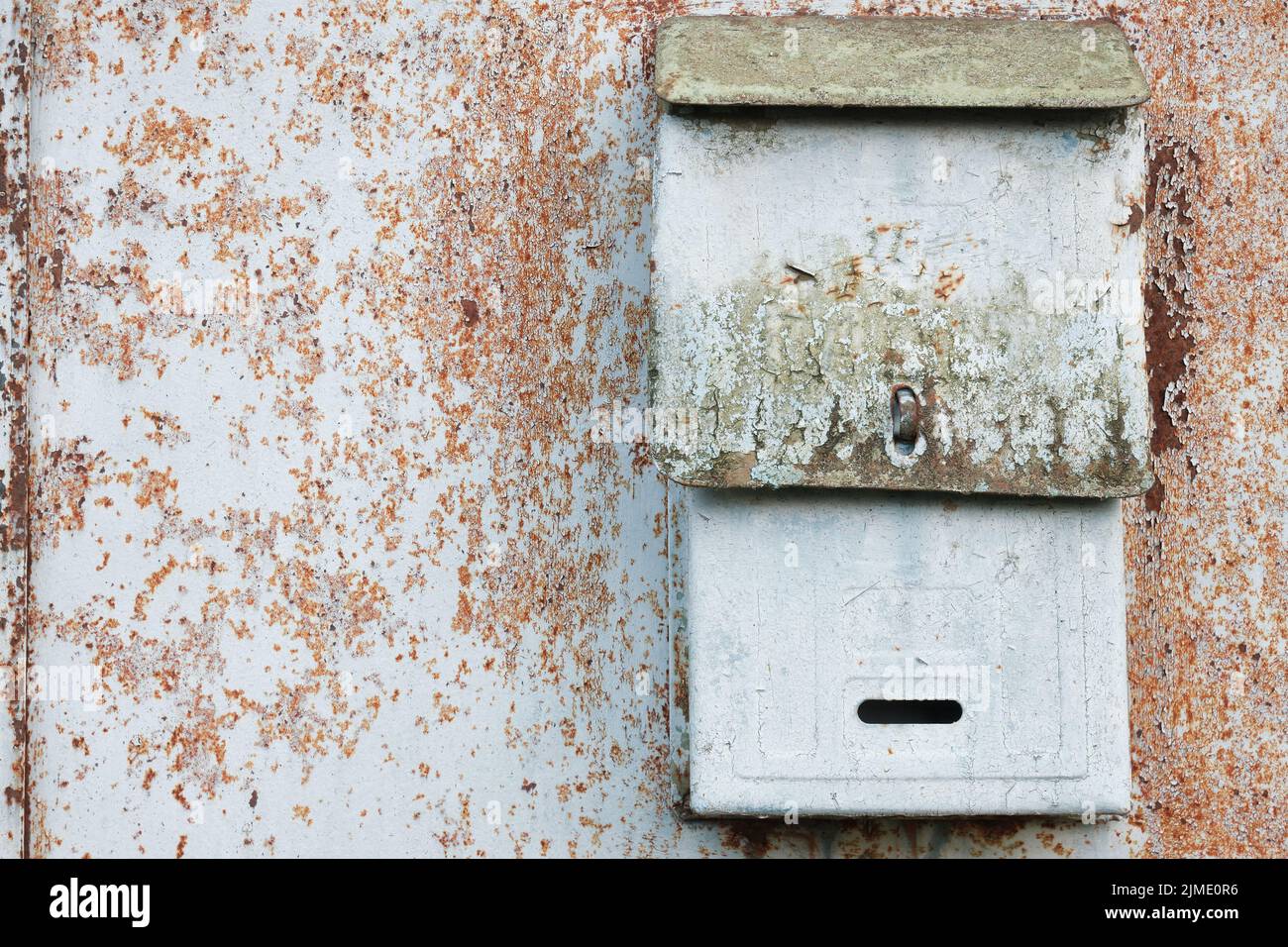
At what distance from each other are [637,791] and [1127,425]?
0.83 m

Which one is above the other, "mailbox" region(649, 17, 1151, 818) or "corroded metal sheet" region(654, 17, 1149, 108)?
"corroded metal sheet" region(654, 17, 1149, 108)

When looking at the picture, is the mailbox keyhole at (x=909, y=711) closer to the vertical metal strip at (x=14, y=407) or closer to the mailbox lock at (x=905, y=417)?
the mailbox lock at (x=905, y=417)

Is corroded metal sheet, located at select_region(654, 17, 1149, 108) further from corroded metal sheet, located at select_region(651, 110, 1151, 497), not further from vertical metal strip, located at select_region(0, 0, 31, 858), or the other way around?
vertical metal strip, located at select_region(0, 0, 31, 858)

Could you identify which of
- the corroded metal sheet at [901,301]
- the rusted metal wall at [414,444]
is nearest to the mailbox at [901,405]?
the corroded metal sheet at [901,301]

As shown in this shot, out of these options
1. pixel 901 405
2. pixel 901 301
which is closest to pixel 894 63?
pixel 901 301

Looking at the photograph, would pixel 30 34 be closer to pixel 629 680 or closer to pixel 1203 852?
pixel 629 680

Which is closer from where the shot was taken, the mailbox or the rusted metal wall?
the mailbox

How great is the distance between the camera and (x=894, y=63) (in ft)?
4.34

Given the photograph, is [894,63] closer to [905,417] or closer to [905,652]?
[905,417]

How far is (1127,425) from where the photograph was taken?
4.23ft

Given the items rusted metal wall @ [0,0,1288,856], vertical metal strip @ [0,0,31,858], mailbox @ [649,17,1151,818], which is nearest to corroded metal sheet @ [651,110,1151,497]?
mailbox @ [649,17,1151,818]

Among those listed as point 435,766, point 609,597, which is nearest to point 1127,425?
point 609,597

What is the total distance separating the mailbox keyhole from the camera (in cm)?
137

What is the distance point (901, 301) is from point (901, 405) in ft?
0.44
